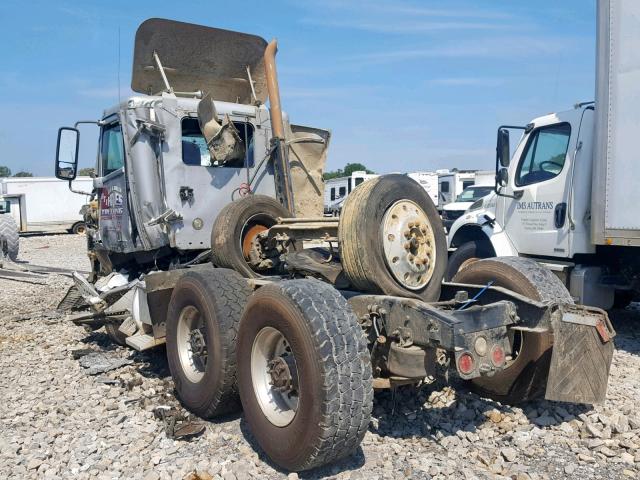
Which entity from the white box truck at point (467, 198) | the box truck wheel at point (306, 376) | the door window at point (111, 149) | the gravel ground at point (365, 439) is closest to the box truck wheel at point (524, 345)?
the gravel ground at point (365, 439)

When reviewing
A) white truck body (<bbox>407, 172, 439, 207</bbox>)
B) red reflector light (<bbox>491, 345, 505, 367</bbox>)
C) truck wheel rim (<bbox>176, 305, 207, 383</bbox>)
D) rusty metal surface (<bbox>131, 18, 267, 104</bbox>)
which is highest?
rusty metal surface (<bbox>131, 18, 267, 104</bbox>)

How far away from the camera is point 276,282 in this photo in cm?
375

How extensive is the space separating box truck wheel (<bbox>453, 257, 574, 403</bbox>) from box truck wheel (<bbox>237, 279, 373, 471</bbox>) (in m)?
1.44

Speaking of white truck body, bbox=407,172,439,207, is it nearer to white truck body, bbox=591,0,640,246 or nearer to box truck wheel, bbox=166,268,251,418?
white truck body, bbox=591,0,640,246

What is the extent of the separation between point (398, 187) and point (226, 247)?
5.83 feet

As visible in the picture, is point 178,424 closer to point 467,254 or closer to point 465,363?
point 465,363

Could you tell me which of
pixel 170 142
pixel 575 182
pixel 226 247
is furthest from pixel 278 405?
pixel 575 182

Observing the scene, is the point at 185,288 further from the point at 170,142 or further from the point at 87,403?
the point at 170,142

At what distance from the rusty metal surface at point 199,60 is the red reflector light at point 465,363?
4.58 metres

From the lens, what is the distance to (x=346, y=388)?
3.26 meters

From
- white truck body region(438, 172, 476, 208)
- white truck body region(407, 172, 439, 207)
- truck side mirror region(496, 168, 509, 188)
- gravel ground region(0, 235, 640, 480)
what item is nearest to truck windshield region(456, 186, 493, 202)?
white truck body region(438, 172, 476, 208)

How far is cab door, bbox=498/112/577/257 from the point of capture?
23.2 feet

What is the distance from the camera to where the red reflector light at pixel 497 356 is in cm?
359

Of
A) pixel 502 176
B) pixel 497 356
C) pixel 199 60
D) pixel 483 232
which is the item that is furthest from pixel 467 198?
pixel 497 356
